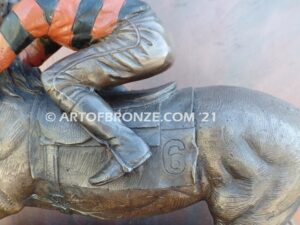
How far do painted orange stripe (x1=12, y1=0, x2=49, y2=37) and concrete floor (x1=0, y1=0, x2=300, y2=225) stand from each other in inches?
26.0

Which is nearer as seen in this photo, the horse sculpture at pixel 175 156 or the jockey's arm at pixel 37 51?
the horse sculpture at pixel 175 156

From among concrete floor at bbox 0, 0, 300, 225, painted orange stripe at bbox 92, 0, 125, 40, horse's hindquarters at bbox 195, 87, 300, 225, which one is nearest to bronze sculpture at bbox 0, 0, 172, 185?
painted orange stripe at bbox 92, 0, 125, 40

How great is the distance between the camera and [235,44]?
1704 mm

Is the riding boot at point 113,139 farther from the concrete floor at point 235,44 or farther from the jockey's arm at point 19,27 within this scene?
the concrete floor at point 235,44

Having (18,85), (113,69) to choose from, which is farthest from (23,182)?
(113,69)

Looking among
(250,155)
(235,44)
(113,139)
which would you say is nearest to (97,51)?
(113,139)

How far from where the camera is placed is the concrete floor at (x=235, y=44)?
5.49 ft

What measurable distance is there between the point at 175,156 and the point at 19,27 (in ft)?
1.50

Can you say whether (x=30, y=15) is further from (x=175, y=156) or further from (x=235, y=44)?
(x=235, y=44)

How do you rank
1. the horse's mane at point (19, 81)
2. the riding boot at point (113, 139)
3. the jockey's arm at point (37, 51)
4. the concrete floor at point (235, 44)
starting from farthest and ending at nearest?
the concrete floor at point (235, 44) < the jockey's arm at point (37, 51) < the horse's mane at point (19, 81) < the riding boot at point (113, 139)

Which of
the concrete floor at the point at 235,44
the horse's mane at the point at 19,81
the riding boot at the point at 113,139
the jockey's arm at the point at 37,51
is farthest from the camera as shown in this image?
the concrete floor at the point at 235,44

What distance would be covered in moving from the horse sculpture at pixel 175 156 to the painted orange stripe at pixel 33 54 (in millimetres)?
126

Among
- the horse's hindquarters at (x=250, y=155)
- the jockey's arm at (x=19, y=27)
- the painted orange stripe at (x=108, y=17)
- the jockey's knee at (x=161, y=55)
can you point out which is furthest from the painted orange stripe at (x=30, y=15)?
the horse's hindquarters at (x=250, y=155)

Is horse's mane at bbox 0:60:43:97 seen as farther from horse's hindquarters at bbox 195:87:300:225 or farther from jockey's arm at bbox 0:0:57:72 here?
horse's hindquarters at bbox 195:87:300:225
